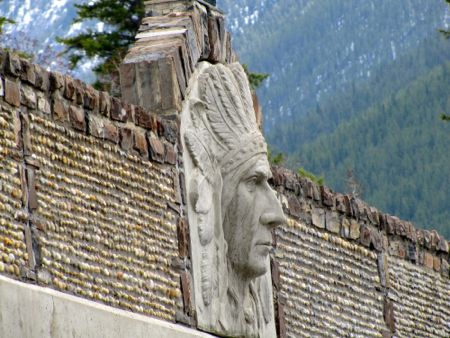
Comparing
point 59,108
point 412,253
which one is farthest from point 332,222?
point 59,108

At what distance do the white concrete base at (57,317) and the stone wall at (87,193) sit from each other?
0.22 metres

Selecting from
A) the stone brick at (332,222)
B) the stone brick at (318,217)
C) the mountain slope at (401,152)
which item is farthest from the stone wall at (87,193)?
the mountain slope at (401,152)

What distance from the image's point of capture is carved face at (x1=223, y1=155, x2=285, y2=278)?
12.1 meters

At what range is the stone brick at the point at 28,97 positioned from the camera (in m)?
9.88

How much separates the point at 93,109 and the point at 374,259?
465 centimetres

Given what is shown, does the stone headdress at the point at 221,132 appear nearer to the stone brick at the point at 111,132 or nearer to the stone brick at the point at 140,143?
the stone brick at the point at 140,143

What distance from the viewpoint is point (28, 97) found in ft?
32.6

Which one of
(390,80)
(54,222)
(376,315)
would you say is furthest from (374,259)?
(390,80)

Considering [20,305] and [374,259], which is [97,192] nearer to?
[20,305]

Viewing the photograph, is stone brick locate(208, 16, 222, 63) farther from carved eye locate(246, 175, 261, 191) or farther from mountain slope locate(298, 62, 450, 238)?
mountain slope locate(298, 62, 450, 238)

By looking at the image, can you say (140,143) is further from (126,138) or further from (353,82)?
(353,82)

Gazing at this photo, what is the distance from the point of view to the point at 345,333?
558 inches

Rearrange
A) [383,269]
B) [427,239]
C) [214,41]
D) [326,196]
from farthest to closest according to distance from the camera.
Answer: [427,239] → [383,269] → [326,196] → [214,41]

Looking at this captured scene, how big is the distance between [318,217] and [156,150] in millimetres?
2725
